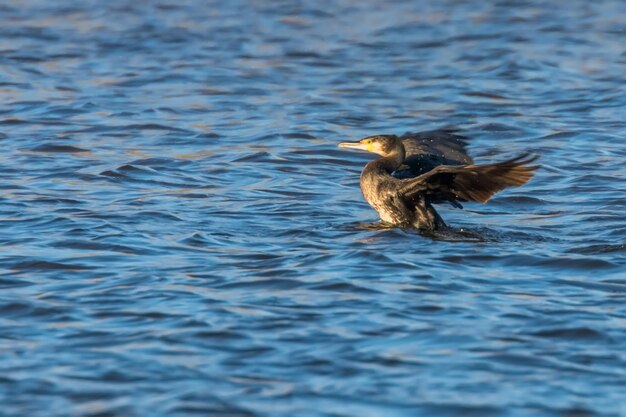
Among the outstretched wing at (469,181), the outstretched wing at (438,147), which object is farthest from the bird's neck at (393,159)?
the outstretched wing at (469,181)

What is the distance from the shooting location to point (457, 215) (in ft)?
31.9

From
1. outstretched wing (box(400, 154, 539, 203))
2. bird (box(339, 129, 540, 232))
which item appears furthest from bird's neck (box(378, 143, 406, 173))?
outstretched wing (box(400, 154, 539, 203))

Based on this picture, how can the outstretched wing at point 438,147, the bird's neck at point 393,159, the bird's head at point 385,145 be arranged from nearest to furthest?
the bird's neck at point 393,159, the bird's head at point 385,145, the outstretched wing at point 438,147

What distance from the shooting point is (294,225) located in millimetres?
9023

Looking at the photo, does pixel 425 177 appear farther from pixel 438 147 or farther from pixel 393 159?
pixel 438 147

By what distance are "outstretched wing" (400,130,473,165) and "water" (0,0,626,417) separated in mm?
442

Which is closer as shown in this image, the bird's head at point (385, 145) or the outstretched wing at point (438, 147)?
the bird's head at point (385, 145)

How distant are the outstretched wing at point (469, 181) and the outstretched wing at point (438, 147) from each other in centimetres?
90

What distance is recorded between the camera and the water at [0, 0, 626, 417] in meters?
5.78

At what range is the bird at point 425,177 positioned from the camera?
26.5 feet

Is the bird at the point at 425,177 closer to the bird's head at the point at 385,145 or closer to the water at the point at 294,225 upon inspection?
the bird's head at the point at 385,145

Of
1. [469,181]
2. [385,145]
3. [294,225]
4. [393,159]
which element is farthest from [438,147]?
[469,181]

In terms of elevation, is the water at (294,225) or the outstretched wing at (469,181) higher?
the outstretched wing at (469,181)

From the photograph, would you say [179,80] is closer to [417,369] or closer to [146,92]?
[146,92]
